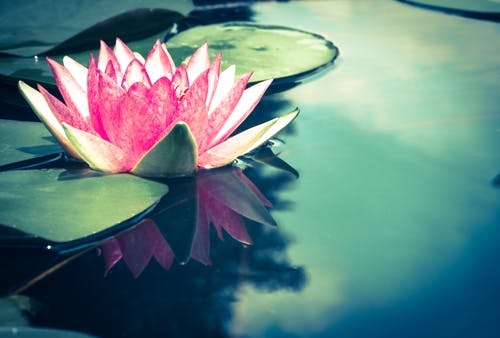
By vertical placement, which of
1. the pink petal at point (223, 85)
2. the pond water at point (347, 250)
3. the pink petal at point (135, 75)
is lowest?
the pond water at point (347, 250)

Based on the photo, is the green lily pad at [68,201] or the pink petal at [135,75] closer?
the green lily pad at [68,201]

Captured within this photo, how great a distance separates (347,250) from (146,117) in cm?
48

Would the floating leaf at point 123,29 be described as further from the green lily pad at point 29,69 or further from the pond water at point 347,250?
the pond water at point 347,250

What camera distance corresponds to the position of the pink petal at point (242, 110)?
4.26ft

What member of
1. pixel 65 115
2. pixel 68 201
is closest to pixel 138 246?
pixel 68 201

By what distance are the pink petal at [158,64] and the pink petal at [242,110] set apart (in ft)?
0.59

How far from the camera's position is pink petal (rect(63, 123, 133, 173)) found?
3.59ft

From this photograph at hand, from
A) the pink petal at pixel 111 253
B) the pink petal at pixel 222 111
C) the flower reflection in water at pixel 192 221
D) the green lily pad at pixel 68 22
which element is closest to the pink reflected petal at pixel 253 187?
the flower reflection in water at pixel 192 221

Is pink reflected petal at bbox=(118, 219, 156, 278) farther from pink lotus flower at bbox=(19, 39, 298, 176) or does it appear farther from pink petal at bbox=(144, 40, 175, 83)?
pink petal at bbox=(144, 40, 175, 83)

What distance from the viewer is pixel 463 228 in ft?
3.62

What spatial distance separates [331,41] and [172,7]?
0.69m

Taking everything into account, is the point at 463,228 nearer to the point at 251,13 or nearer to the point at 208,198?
the point at 208,198

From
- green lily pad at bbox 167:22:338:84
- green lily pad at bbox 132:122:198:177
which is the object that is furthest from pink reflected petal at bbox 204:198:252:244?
green lily pad at bbox 167:22:338:84

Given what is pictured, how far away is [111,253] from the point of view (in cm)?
98
